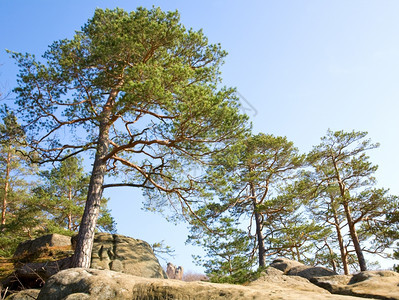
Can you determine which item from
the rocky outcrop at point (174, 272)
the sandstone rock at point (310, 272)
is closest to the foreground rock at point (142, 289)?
the sandstone rock at point (310, 272)

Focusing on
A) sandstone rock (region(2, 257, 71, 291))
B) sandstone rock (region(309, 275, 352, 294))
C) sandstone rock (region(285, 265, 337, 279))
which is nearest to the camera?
sandstone rock (region(309, 275, 352, 294))

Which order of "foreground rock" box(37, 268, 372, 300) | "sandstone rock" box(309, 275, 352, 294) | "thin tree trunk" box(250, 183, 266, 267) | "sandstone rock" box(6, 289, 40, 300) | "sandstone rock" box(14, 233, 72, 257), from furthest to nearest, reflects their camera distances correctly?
"thin tree trunk" box(250, 183, 266, 267) < "sandstone rock" box(14, 233, 72, 257) < "sandstone rock" box(309, 275, 352, 294) < "sandstone rock" box(6, 289, 40, 300) < "foreground rock" box(37, 268, 372, 300)

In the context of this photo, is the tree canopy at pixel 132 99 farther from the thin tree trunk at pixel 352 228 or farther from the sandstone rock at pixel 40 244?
the thin tree trunk at pixel 352 228

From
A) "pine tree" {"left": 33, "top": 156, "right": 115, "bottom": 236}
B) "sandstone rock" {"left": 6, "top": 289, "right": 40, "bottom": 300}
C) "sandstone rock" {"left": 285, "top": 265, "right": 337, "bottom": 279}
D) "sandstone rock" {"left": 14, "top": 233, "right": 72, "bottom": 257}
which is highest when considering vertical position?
"pine tree" {"left": 33, "top": 156, "right": 115, "bottom": 236}

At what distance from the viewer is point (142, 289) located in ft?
14.6

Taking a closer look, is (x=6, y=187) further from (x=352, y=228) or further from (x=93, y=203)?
(x=352, y=228)

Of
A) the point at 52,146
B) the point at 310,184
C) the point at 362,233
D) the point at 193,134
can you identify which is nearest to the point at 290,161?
the point at 310,184

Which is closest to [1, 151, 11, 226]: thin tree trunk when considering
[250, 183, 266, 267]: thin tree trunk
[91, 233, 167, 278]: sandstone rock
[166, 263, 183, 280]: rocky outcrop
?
[91, 233, 167, 278]: sandstone rock

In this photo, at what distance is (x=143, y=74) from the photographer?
805cm

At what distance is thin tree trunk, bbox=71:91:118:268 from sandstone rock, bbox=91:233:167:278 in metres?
0.93

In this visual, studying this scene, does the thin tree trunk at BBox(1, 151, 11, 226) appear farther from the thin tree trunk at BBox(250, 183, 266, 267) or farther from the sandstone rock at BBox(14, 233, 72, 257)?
the thin tree trunk at BBox(250, 183, 266, 267)

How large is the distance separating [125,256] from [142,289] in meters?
5.90

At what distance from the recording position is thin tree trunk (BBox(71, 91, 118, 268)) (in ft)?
26.5

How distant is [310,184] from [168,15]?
1080cm
